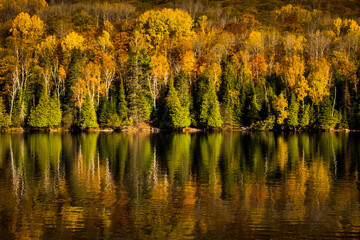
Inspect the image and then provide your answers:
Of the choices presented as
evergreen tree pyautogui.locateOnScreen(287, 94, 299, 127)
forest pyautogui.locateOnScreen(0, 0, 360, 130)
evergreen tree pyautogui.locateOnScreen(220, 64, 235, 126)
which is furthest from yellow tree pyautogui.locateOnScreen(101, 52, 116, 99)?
evergreen tree pyautogui.locateOnScreen(287, 94, 299, 127)

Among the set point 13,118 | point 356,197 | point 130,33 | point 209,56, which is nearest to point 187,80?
point 209,56

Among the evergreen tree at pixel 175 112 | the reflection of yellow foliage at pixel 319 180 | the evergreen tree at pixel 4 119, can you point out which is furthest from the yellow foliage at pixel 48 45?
the reflection of yellow foliage at pixel 319 180

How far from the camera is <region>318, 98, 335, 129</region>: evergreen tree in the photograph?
105875mm

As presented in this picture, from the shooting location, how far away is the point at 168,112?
107 meters

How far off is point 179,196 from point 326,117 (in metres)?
79.8

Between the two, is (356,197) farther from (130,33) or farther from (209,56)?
(130,33)

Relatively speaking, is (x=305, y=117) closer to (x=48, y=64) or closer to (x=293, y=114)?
(x=293, y=114)

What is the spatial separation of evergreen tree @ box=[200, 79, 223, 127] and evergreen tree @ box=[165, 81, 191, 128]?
350 centimetres

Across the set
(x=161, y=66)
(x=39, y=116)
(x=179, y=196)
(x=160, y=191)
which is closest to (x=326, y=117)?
(x=161, y=66)

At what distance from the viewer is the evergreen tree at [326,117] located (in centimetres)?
10588

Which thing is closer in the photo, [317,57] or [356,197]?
[356,197]

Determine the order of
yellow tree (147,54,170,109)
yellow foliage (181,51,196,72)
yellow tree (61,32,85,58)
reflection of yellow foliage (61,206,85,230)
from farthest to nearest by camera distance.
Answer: yellow tree (61,32,85,58) → yellow foliage (181,51,196,72) → yellow tree (147,54,170,109) → reflection of yellow foliage (61,206,85,230)

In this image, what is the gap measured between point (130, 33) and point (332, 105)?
56957mm

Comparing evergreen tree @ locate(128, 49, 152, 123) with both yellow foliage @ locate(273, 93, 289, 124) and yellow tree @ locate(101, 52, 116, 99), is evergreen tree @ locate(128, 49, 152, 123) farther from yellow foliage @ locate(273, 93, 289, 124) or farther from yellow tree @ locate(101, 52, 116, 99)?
yellow foliage @ locate(273, 93, 289, 124)
